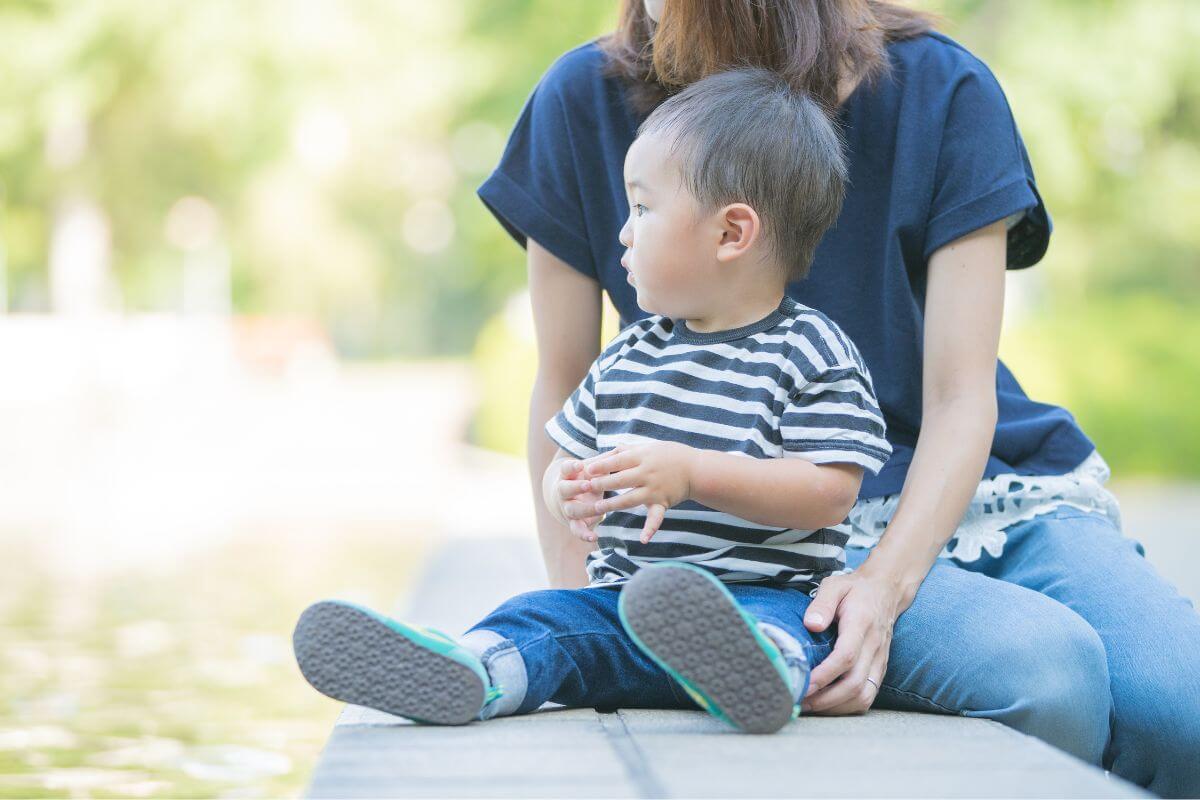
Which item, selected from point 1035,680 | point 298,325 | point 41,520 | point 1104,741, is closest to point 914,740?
point 1035,680

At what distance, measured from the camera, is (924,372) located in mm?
2508

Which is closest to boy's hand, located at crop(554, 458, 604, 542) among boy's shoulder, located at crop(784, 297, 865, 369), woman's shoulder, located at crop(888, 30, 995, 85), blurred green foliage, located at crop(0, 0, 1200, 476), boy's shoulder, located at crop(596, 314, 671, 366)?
boy's shoulder, located at crop(596, 314, 671, 366)

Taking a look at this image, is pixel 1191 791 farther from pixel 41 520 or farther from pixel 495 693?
pixel 41 520

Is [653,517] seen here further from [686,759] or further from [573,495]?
[686,759]

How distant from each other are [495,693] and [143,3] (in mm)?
19268

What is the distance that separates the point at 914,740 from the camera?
1993mm

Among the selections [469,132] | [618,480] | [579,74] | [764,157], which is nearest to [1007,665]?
[618,480]

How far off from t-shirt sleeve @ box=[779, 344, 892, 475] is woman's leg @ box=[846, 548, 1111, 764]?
283mm

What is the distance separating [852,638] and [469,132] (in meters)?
18.1

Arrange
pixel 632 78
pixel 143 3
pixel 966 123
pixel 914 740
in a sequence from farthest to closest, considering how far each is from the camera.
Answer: pixel 143 3 → pixel 632 78 → pixel 966 123 → pixel 914 740

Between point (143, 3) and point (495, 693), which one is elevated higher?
point (143, 3)

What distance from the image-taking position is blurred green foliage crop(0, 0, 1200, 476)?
12188 millimetres

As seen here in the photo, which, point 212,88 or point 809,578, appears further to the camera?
point 212,88

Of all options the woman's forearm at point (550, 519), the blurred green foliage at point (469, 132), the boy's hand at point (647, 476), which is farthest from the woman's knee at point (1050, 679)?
the blurred green foliage at point (469, 132)
